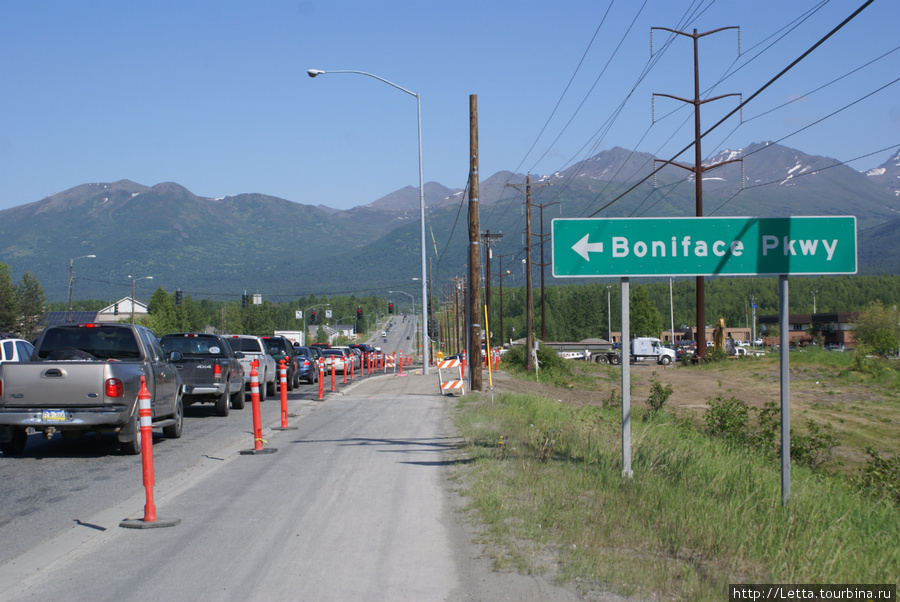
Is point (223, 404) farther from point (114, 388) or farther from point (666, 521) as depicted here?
point (666, 521)

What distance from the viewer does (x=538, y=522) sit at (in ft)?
23.6

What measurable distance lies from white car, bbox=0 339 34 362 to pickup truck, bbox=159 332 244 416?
3648mm

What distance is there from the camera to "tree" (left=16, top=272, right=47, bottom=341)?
83938 millimetres

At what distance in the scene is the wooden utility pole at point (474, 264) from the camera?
77.9 ft

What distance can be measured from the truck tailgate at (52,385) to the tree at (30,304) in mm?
79570

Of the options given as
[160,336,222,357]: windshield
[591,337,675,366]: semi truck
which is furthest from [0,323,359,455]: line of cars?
[591,337,675,366]: semi truck

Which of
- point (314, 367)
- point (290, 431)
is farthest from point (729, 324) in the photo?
point (290, 431)

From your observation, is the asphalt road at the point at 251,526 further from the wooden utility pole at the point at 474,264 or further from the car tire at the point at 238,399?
the wooden utility pole at the point at 474,264

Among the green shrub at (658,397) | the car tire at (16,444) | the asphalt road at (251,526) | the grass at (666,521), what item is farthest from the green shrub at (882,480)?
the car tire at (16,444)

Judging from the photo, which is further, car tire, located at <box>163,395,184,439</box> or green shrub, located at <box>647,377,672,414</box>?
green shrub, located at <box>647,377,672,414</box>

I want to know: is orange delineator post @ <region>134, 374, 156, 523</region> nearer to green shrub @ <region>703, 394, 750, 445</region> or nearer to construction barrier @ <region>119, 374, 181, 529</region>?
construction barrier @ <region>119, 374, 181, 529</region>

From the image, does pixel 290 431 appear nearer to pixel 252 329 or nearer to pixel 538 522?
pixel 538 522

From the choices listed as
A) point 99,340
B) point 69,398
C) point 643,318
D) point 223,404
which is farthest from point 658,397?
point 643,318

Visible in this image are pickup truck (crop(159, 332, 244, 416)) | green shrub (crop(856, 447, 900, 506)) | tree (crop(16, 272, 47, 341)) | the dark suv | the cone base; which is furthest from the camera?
tree (crop(16, 272, 47, 341))
